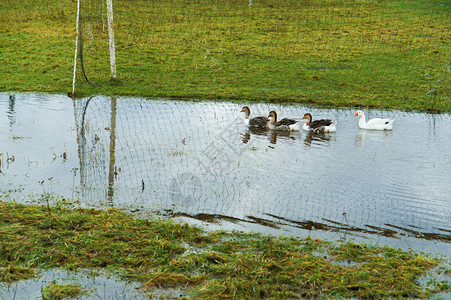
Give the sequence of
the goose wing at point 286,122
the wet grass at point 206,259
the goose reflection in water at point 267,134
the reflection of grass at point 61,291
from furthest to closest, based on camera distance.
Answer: the goose wing at point 286,122 → the goose reflection in water at point 267,134 → the wet grass at point 206,259 → the reflection of grass at point 61,291

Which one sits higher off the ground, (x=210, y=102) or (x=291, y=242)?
(x=210, y=102)

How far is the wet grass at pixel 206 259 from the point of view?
6.71 metres

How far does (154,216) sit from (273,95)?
13130 millimetres

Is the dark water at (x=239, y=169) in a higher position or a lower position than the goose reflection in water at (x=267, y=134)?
lower

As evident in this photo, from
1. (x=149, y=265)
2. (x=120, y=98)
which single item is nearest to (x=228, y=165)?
(x=149, y=265)

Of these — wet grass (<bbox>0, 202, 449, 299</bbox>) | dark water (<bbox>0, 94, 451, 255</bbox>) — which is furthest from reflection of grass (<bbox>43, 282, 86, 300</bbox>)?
dark water (<bbox>0, 94, 451, 255</bbox>)

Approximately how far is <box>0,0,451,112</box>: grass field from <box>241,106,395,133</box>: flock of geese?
3789mm

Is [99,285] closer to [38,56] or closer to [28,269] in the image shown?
[28,269]

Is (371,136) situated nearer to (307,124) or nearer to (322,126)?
(322,126)

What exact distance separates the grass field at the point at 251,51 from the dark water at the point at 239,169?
3.56 meters

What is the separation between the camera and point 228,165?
500 inches

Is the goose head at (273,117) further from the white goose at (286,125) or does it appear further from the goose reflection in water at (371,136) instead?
the goose reflection in water at (371,136)

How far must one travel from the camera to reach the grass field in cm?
2230

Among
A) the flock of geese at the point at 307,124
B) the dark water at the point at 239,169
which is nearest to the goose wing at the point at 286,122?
the flock of geese at the point at 307,124
